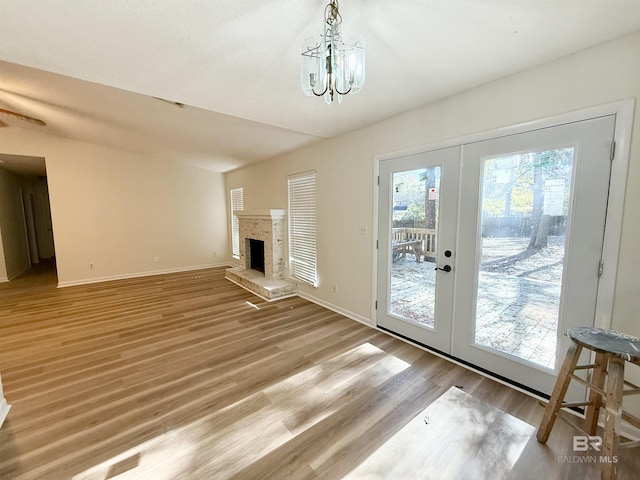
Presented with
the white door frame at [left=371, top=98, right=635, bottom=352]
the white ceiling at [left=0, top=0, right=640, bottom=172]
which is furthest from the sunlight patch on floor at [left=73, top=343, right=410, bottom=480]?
the white ceiling at [left=0, top=0, right=640, bottom=172]

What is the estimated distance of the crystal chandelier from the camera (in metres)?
1.35

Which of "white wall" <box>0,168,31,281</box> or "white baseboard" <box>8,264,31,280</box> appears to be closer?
"white wall" <box>0,168,31,281</box>

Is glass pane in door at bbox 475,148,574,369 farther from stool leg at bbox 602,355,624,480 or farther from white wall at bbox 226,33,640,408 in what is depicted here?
stool leg at bbox 602,355,624,480

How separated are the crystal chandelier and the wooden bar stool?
195cm

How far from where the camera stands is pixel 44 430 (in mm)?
1722

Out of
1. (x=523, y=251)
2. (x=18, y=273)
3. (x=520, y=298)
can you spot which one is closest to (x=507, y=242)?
(x=523, y=251)

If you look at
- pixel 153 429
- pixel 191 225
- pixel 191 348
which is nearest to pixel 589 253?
pixel 153 429

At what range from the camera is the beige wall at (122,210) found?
5.09 metres

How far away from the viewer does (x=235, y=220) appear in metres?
6.88

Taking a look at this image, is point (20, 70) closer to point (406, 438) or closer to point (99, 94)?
point (99, 94)

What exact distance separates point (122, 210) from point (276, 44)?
19.4ft

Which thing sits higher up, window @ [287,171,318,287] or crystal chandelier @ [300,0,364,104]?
crystal chandelier @ [300,0,364,104]

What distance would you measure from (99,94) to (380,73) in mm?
3310

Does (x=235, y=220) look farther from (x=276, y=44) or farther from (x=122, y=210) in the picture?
(x=276, y=44)
